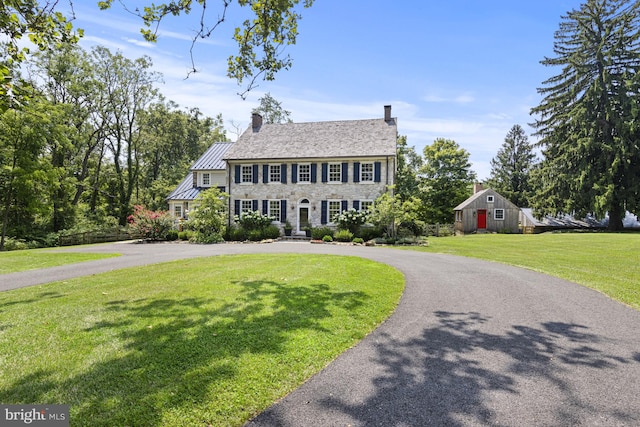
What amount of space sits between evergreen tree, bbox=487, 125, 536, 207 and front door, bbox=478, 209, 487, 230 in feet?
49.9

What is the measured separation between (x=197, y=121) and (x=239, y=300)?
142ft

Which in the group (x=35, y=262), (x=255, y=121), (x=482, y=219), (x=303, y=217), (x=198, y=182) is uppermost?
(x=255, y=121)

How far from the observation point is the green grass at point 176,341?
2922 mm

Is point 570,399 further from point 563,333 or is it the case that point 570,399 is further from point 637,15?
point 637,15

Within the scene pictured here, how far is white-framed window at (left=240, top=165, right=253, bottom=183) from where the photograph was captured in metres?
25.4

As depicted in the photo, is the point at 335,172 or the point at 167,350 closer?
the point at 167,350

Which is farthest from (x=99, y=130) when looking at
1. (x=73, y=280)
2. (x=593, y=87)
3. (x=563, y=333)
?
(x=593, y=87)

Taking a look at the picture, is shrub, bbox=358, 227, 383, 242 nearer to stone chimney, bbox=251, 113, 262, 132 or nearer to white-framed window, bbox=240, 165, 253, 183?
white-framed window, bbox=240, 165, 253, 183

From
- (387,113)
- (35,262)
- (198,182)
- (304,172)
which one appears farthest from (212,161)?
(35,262)

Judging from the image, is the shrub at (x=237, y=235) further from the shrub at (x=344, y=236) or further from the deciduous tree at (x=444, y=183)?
the deciduous tree at (x=444, y=183)

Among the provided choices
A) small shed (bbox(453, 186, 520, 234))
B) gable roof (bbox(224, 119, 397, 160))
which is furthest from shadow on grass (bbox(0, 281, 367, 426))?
small shed (bbox(453, 186, 520, 234))

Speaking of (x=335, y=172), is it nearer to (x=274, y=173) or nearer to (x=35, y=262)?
(x=274, y=173)

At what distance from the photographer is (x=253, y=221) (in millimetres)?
23203

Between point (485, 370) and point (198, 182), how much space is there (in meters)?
28.1
